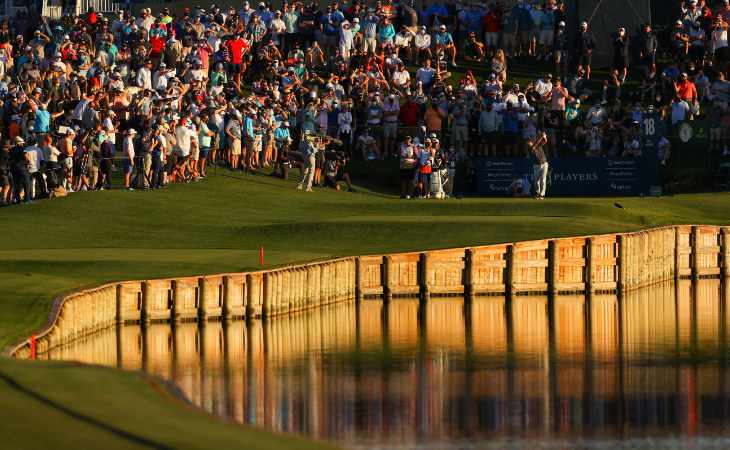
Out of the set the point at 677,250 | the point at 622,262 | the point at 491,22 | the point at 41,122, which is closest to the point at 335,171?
the point at 41,122

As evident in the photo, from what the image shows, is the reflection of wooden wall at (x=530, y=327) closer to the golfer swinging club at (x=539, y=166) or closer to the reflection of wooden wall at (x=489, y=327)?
the reflection of wooden wall at (x=489, y=327)

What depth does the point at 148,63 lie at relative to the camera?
6238 cm

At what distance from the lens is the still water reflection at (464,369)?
3061cm

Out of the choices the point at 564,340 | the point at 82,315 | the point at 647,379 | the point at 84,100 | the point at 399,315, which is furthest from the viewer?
the point at 84,100

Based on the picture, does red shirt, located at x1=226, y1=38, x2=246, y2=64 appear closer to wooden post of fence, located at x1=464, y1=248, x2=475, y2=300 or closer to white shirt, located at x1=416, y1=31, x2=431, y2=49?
white shirt, located at x1=416, y1=31, x2=431, y2=49

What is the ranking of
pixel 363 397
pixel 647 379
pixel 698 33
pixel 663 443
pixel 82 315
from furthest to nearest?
pixel 698 33
pixel 82 315
pixel 647 379
pixel 363 397
pixel 663 443

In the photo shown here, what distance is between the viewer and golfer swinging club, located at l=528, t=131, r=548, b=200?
6166 cm

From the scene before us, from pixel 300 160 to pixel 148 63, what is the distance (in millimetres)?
6148

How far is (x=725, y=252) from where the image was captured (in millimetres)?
56406

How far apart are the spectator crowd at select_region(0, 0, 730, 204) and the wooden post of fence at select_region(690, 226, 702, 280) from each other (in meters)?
7.48

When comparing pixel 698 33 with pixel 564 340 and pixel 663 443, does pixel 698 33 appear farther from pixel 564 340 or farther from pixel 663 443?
pixel 663 443

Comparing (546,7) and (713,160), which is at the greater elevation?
(546,7)

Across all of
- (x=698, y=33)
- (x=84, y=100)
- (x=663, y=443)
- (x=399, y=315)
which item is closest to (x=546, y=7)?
(x=698, y=33)

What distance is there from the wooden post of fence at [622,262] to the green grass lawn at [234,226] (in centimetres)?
180
